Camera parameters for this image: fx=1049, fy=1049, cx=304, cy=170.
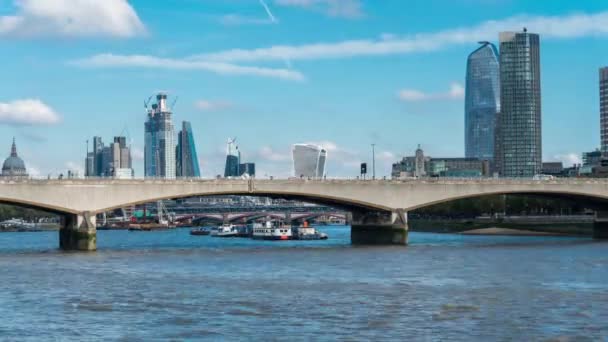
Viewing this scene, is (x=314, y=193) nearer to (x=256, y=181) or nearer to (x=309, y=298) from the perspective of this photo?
(x=256, y=181)

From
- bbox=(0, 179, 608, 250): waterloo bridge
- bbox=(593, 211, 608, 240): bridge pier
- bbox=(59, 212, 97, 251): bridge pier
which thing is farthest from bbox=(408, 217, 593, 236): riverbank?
bbox=(59, 212, 97, 251): bridge pier

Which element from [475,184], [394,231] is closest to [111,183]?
[394,231]

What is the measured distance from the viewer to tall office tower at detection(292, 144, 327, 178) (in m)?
177

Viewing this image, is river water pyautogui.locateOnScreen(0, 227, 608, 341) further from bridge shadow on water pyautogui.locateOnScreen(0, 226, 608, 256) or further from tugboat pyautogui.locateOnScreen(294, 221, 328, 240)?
tugboat pyautogui.locateOnScreen(294, 221, 328, 240)

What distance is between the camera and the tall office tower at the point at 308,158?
582 feet

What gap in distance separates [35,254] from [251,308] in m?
54.6

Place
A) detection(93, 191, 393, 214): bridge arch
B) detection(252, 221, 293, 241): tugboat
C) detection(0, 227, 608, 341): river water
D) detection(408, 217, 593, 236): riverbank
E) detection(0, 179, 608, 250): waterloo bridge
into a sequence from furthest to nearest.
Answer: detection(252, 221, 293, 241): tugboat < detection(408, 217, 593, 236): riverbank < detection(93, 191, 393, 214): bridge arch < detection(0, 179, 608, 250): waterloo bridge < detection(0, 227, 608, 341): river water

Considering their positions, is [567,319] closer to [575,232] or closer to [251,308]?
[251,308]

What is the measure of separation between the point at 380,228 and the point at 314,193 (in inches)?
445

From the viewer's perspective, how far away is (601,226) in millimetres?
134750

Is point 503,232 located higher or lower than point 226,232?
higher

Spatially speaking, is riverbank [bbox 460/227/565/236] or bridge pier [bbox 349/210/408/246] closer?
bridge pier [bbox 349/210/408/246]

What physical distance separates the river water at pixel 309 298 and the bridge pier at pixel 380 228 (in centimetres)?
2738

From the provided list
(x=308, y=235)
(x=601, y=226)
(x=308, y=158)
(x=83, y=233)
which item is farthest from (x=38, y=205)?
(x=308, y=158)
